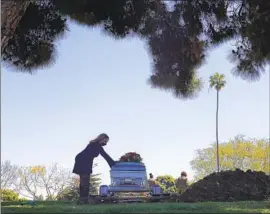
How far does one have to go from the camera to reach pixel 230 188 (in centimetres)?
870

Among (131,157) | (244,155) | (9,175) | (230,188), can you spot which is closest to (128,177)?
(131,157)

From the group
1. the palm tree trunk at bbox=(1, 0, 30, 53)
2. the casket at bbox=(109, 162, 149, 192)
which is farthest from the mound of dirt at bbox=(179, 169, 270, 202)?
the palm tree trunk at bbox=(1, 0, 30, 53)

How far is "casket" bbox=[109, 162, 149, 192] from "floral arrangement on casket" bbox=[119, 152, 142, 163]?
183mm

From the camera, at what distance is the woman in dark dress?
9.05 m

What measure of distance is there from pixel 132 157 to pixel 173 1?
3.77 meters

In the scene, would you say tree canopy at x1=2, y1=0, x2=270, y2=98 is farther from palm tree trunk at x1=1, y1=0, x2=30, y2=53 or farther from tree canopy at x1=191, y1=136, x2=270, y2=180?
tree canopy at x1=191, y1=136, x2=270, y2=180

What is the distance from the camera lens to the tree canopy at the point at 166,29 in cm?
697

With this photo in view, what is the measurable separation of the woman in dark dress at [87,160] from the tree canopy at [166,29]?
1.83 meters

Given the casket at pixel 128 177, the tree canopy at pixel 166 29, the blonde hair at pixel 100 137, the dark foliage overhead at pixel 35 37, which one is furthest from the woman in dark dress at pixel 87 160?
the dark foliage overhead at pixel 35 37

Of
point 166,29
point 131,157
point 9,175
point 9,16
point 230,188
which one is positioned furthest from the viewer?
point 9,175

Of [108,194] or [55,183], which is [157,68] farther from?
[55,183]

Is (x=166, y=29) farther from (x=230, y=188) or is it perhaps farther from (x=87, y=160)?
(x=230, y=188)

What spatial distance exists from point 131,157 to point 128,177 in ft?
1.77

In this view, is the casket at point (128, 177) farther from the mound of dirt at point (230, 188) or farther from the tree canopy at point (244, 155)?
the tree canopy at point (244, 155)
